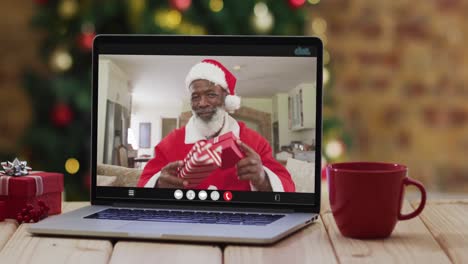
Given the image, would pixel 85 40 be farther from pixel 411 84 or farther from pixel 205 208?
pixel 205 208

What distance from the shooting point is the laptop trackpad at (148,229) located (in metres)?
0.90

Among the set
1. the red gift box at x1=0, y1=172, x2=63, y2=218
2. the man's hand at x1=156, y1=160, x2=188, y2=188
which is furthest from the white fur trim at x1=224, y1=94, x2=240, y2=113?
the red gift box at x1=0, y1=172, x2=63, y2=218

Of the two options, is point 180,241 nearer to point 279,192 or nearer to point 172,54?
point 279,192

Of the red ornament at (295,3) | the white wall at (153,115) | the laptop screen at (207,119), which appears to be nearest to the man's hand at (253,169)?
the laptop screen at (207,119)

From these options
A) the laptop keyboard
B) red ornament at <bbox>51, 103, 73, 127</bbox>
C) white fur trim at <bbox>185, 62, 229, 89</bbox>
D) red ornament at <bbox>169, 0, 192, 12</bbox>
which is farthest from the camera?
red ornament at <bbox>51, 103, 73, 127</bbox>

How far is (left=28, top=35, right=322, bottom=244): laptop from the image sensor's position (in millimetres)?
1061

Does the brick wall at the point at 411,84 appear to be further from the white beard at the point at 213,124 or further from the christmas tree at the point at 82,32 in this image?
the white beard at the point at 213,124

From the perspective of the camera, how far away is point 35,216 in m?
1.02

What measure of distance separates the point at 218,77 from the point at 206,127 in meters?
0.07

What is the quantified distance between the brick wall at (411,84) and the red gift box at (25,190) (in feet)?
7.34

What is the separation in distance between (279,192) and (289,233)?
5.2 inches

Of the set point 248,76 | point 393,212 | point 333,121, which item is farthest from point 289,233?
point 333,121

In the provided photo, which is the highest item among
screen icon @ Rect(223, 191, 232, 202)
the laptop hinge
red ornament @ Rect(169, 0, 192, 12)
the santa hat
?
red ornament @ Rect(169, 0, 192, 12)

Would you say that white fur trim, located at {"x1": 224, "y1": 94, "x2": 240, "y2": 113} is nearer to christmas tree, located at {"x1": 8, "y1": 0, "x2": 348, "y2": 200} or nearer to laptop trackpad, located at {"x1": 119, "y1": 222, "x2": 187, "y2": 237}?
laptop trackpad, located at {"x1": 119, "y1": 222, "x2": 187, "y2": 237}
